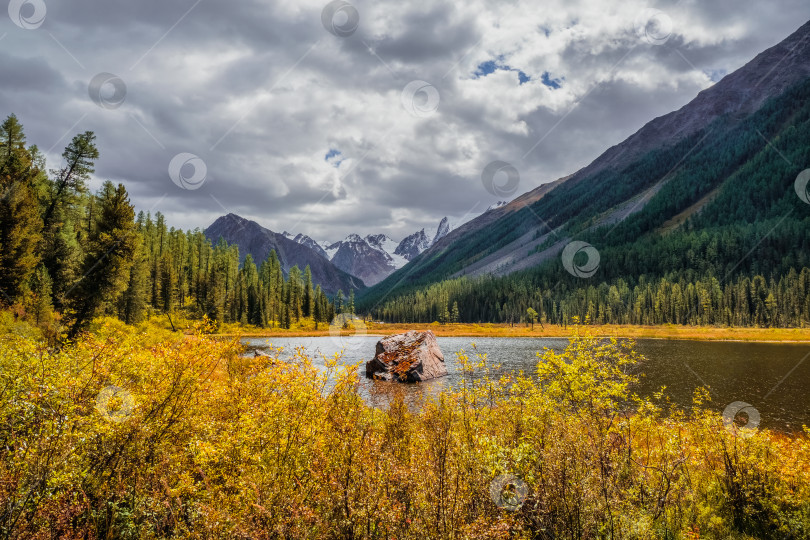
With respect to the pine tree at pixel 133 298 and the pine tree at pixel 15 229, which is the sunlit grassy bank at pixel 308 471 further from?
the pine tree at pixel 133 298

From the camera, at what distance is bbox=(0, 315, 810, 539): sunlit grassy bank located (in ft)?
18.2

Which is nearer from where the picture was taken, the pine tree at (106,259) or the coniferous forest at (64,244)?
the coniferous forest at (64,244)

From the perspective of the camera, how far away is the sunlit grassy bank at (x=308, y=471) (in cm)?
556

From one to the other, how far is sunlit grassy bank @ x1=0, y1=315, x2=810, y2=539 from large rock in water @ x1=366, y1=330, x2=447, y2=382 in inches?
963

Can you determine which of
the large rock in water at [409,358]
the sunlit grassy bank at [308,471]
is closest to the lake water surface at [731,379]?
the large rock in water at [409,358]

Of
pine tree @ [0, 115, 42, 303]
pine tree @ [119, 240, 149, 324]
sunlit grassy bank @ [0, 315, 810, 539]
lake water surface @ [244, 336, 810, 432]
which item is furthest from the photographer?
pine tree @ [119, 240, 149, 324]

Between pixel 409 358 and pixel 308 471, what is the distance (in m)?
27.9

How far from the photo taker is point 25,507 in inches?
196

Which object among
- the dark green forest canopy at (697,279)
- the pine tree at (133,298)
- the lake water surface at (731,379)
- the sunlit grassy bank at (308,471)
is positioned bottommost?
the lake water surface at (731,379)

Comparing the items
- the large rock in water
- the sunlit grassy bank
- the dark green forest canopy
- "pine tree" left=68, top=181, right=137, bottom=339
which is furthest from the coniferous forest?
the dark green forest canopy

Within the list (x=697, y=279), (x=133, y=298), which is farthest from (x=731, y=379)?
(x=697, y=279)

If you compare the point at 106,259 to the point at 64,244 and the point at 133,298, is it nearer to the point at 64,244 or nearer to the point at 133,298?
the point at 64,244

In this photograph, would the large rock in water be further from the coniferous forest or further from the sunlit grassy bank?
the sunlit grassy bank

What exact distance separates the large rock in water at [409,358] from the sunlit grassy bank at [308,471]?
24463 millimetres
